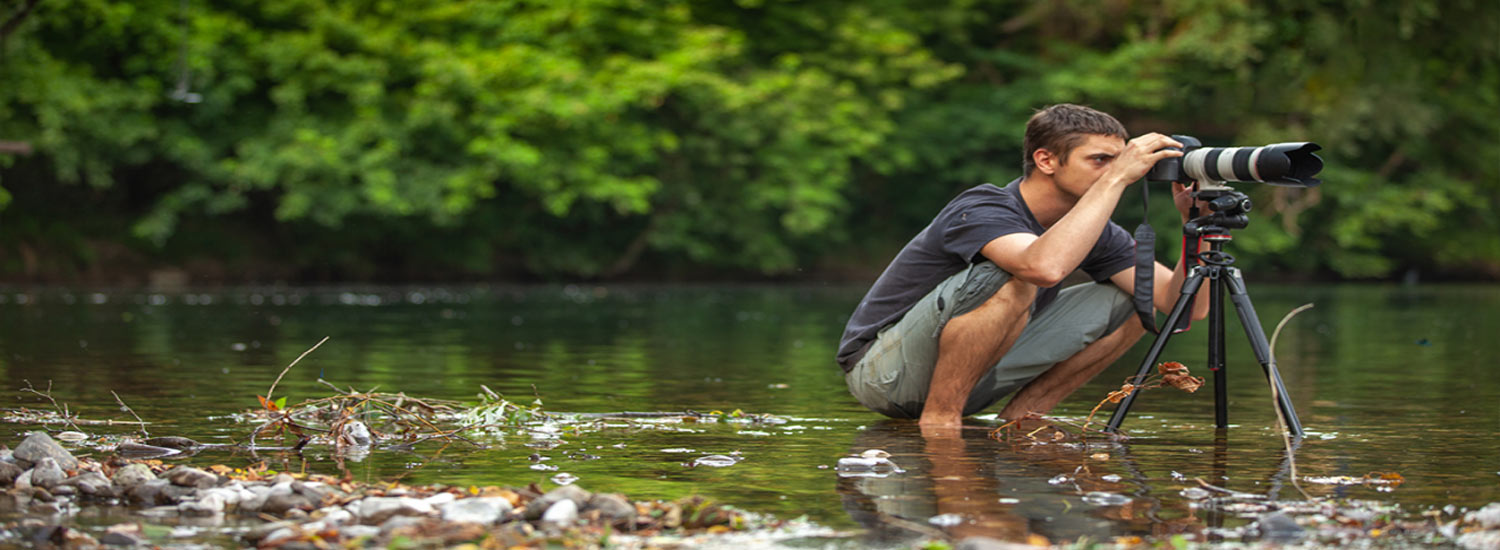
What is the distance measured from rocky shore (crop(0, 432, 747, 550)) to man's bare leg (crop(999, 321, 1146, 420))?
2439mm

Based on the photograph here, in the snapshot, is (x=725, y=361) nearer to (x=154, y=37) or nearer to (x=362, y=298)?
(x=362, y=298)

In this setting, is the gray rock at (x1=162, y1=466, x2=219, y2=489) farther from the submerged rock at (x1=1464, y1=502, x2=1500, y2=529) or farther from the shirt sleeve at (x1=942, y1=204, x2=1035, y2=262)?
the submerged rock at (x1=1464, y1=502, x2=1500, y2=529)

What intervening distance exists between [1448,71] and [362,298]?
78.1 ft

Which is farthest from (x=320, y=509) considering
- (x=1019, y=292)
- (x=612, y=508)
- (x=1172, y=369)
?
(x=1172, y=369)

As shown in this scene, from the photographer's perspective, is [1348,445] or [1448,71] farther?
[1448,71]

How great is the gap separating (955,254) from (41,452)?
2.84 metres

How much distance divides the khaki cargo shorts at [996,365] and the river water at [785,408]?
14 cm

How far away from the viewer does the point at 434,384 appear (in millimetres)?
7141

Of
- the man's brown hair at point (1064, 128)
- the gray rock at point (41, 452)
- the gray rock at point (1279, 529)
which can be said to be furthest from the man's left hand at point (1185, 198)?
the gray rock at point (41, 452)

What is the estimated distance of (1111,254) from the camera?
5.42m

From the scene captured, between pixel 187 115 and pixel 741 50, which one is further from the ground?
pixel 741 50

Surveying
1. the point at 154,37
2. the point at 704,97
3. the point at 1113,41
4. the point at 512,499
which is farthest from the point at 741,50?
the point at 512,499

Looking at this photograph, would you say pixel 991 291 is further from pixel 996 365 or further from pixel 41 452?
pixel 41 452

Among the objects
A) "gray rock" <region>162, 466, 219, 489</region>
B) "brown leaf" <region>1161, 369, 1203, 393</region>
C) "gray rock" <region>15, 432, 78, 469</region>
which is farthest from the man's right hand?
"gray rock" <region>15, 432, 78, 469</region>
